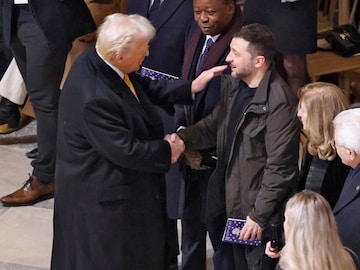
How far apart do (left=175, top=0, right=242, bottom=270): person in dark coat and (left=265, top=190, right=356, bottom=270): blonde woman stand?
3.00ft

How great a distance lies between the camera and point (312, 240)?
2.20 metres

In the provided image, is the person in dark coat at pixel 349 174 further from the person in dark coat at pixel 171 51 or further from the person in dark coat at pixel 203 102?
the person in dark coat at pixel 171 51

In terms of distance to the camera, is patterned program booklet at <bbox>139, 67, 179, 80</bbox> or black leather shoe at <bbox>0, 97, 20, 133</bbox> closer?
patterned program booklet at <bbox>139, 67, 179, 80</bbox>

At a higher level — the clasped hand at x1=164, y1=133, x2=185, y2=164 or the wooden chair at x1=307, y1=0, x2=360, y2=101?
the clasped hand at x1=164, y1=133, x2=185, y2=164

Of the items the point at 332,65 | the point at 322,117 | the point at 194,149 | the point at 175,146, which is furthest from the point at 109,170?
the point at 332,65

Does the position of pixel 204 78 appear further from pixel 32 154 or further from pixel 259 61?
pixel 32 154

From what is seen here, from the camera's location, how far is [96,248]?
2.96 metres

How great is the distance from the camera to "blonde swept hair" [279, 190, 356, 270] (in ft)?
7.19

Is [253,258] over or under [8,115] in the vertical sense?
over

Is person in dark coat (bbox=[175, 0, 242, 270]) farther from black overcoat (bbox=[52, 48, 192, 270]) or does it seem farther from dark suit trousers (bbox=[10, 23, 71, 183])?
dark suit trousers (bbox=[10, 23, 71, 183])

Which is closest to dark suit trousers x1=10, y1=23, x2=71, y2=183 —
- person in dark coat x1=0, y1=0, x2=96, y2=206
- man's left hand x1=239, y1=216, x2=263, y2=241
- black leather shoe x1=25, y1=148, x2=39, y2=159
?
person in dark coat x1=0, y1=0, x2=96, y2=206

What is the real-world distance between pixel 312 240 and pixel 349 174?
1.49 feet

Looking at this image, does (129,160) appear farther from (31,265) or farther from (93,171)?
(31,265)

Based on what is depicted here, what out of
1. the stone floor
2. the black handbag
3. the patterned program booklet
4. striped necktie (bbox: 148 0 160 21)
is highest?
striped necktie (bbox: 148 0 160 21)
